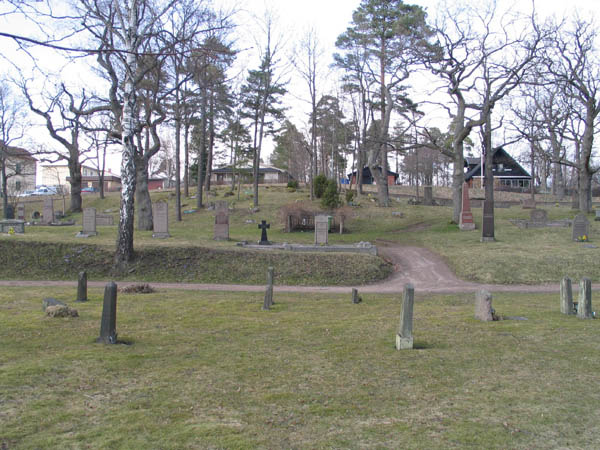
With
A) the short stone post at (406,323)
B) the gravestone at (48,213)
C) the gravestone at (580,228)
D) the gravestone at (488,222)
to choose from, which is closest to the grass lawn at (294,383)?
the short stone post at (406,323)

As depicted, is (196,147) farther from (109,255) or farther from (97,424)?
(97,424)

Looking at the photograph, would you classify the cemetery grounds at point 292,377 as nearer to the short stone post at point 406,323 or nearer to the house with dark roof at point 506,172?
the short stone post at point 406,323

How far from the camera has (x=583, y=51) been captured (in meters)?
31.5

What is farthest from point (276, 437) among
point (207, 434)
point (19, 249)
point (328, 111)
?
point (328, 111)

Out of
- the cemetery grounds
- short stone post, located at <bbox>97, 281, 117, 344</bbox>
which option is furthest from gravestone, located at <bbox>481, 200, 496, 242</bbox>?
short stone post, located at <bbox>97, 281, 117, 344</bbox>

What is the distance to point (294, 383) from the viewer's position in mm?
5691

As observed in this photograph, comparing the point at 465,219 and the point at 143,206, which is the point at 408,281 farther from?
the point at 143,206

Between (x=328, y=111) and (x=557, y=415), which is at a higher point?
(x=328, y=111)

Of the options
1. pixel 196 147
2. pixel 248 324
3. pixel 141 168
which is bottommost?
pixel 248 324

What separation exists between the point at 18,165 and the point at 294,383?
169 feet

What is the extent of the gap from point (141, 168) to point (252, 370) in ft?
78.0

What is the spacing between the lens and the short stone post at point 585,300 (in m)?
9.81

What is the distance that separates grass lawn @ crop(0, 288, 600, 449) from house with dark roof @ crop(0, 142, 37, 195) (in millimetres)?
28007

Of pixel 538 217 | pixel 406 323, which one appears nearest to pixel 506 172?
pixel 538 217
